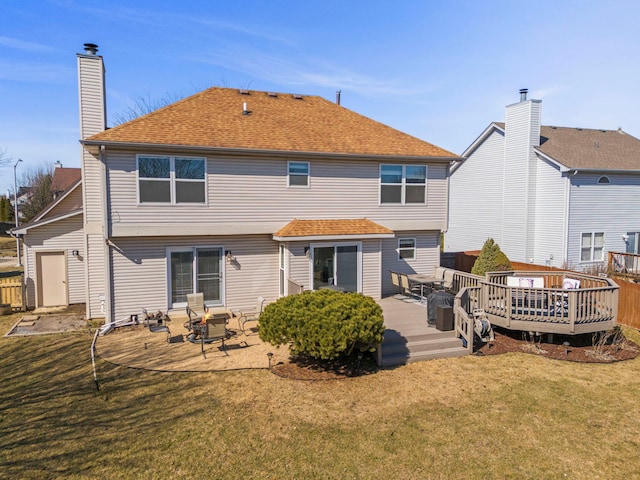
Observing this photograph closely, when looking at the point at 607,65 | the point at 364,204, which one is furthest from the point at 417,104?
the point at 364,204

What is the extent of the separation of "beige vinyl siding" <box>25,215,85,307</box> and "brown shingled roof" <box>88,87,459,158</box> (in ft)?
16.9

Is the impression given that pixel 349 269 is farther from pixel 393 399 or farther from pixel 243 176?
pixel 393 399

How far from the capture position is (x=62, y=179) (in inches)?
1850

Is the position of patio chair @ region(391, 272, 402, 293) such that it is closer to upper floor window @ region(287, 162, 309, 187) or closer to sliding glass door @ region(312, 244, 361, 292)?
sliding glass door @ region(312, 244, 361, 292)

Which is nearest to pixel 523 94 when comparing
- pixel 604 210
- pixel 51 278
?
pixel 604 210

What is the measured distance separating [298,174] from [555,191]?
46.2ft

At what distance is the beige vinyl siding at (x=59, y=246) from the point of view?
1498 cm

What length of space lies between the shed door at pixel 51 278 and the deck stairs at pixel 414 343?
40.9 feet

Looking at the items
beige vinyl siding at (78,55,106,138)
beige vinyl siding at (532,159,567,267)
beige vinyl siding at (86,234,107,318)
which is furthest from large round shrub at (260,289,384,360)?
beige vinyl siding at (532,159,567,267)

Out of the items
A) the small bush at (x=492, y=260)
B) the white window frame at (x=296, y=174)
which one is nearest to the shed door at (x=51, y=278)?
A: the white window frame at (x=296, y=174)

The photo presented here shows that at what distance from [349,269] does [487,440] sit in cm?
820

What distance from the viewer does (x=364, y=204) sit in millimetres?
15312

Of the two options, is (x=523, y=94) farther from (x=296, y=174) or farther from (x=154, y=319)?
(x=154, y=319)

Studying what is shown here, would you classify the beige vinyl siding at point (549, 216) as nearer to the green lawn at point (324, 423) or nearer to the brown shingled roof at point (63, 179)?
the green lawn at point (324, 423)
